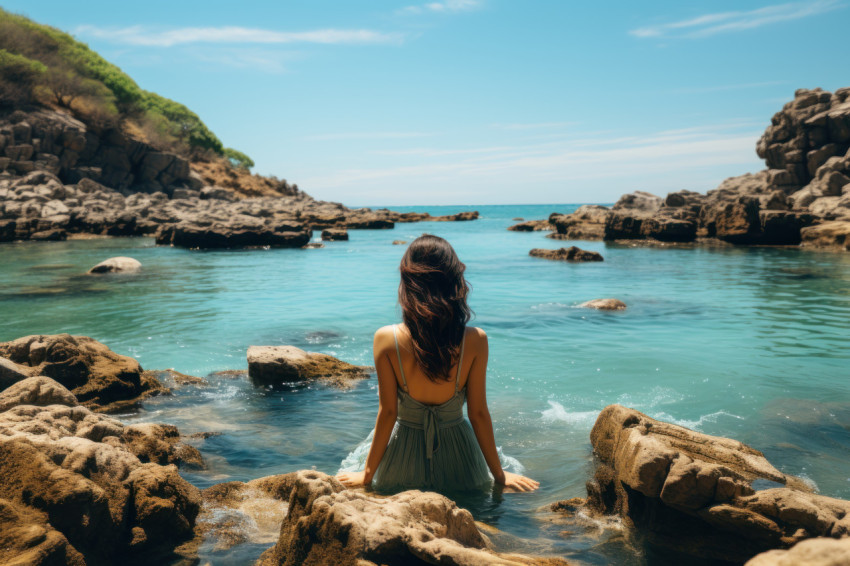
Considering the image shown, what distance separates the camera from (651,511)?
11.6 feet

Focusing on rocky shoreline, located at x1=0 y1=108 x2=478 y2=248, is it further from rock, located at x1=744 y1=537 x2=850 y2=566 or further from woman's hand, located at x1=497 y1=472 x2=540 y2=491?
rock, located at x1=744 y1=537 x2=850 y2=566

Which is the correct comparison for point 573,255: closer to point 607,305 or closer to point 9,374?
point 607,305

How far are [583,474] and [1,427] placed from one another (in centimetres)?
432

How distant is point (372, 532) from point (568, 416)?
495 centimetres

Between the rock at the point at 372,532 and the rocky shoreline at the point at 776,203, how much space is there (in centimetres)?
3082

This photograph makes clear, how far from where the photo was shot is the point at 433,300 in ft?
11.4

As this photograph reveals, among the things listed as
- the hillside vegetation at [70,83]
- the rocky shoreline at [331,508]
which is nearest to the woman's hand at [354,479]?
the rocky shoreline at [331,508]

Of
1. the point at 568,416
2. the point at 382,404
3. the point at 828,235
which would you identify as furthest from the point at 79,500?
the point at 828,235

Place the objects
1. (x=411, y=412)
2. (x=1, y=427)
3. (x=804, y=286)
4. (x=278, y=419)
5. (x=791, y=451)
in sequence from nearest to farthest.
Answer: (x=1, y=427) < (x=411, y=412) < (x=791, y=451) < (x=278, y=419) < (x=804, y=286)

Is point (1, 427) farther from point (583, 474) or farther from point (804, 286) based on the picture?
point (804, 286)

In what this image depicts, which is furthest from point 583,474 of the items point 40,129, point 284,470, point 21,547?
point 40,129

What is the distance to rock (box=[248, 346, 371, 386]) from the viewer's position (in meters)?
7.98

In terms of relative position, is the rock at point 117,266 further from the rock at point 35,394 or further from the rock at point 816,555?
the rock at point 816,555

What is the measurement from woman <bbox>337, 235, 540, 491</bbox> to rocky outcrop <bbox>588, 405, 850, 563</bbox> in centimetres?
73
